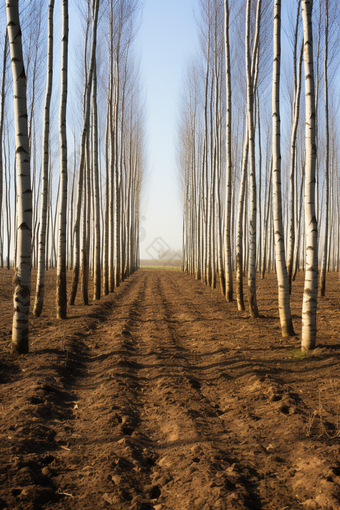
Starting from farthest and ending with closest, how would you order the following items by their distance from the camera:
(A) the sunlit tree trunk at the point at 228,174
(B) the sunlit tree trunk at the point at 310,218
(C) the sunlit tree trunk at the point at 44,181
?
1. (A) the sunlit tree trunk at the point at 228,174
2. (C) the sunlit tree trunk at the point at 44,181
3. (B) the sunlit tree trunk at the point at 310,218

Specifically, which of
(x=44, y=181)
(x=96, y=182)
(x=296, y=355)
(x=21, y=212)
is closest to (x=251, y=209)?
(x=296, y=355)

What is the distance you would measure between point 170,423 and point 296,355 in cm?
239

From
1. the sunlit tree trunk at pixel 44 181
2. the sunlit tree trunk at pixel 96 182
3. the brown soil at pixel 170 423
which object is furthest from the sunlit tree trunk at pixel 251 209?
the sunlit tree trunk at pixel 96 182

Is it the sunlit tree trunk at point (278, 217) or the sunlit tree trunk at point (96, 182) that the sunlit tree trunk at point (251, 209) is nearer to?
the sunlit tree trunk at point (278, 217)

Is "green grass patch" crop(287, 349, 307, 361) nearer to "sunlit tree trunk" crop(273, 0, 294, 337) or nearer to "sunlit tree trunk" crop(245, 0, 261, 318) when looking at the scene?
"sunlit tree trunk" crop(273, 0, 294, 337)

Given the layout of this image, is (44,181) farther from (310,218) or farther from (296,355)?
(296,355)

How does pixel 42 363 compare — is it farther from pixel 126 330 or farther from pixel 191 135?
pixel 191 135

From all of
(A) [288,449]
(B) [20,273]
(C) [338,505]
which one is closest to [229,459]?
(A) [288,449]

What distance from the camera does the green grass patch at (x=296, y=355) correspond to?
180 inches

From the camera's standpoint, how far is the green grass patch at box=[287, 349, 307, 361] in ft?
15.0

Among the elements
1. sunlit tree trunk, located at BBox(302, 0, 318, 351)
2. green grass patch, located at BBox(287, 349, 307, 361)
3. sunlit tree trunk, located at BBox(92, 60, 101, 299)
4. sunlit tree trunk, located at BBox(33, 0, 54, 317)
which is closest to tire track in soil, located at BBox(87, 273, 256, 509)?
green grass patch, located at BBox(287, 349, 307, 361)

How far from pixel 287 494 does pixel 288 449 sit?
18.9 inches

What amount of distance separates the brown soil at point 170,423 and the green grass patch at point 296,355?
0.7 inches

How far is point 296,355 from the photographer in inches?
185
